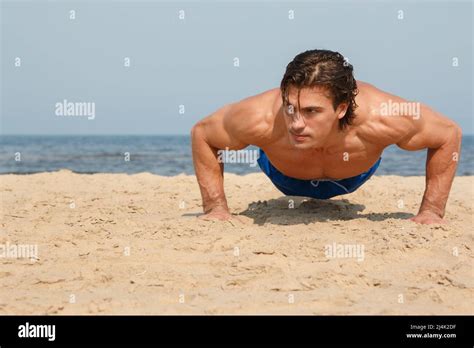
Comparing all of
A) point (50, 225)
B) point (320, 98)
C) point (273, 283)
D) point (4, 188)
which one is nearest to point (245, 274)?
point (273, 283)

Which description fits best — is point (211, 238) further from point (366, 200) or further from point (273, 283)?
point (366, 200)

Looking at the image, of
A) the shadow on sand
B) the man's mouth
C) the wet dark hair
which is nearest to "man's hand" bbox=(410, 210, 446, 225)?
the shadow on sand

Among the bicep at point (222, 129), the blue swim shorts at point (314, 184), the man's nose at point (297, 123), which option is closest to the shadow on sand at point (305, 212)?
the blue swim shorts at point (314, 184)

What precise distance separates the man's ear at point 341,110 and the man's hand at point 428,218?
40.1 inches

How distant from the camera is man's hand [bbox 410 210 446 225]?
14.4 ft

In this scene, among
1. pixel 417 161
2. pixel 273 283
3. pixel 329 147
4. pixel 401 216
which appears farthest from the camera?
pixel 417 161

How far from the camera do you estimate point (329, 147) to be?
4.32m

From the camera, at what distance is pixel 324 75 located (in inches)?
154

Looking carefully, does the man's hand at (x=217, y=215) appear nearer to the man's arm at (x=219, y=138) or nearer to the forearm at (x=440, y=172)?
the man's arm at (x=219, y=138)

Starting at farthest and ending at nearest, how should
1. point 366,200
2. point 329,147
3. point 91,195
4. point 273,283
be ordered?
point 91,195
point 366,200
point 329,147
point 273,283

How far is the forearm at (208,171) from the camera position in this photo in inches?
185

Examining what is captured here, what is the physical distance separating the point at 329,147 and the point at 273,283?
1505 mm

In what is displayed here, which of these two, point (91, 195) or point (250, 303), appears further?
point (91, 195)

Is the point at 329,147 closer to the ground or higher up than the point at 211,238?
higher up
